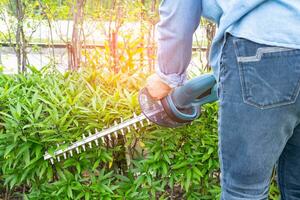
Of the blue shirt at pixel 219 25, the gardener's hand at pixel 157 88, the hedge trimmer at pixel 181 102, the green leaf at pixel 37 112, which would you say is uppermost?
the blue shirt at pixel 219 25

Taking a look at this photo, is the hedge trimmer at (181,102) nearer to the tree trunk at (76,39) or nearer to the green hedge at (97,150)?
the green hedge at (97,150)

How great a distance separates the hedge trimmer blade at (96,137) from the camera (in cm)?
206

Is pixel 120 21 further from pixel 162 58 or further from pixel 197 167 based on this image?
pixel 162 58

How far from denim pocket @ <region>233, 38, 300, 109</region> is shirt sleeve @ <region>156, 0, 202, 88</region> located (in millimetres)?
217

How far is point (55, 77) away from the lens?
2.72 meters

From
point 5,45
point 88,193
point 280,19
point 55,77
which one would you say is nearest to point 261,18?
point 280,19

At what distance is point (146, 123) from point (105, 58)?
3.39 ft

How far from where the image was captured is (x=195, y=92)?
5.73ft

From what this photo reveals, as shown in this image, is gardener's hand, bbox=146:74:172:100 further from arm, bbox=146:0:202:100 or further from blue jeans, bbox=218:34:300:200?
blue jeans, bbox=218:34:300:200

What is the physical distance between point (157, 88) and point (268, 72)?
497 mm

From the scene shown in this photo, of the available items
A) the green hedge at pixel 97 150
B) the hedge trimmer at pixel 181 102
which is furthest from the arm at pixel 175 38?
the green hedge at pixel 97 150

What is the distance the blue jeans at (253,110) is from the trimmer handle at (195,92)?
0.36 meters

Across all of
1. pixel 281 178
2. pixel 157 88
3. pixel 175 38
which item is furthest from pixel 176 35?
pixel 281 178

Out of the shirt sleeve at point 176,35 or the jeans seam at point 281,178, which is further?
the jeans seam at point 281,178
